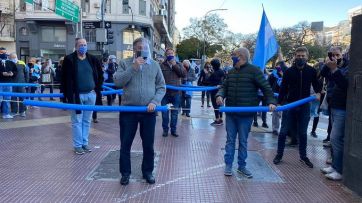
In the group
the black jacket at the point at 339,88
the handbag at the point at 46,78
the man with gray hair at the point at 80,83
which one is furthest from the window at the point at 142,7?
the black jacket at the point at 339,88

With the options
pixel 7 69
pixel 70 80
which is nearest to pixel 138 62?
pixel 70 80

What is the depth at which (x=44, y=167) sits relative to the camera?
256 inches

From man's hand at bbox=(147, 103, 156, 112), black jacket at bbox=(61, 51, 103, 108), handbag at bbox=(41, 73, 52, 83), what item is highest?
black jacket at bbox=(61, 51, 103, 108)

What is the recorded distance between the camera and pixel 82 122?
25.0 ft

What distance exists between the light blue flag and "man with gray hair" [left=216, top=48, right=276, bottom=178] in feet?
6.21

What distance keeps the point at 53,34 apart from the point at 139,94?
135 feet

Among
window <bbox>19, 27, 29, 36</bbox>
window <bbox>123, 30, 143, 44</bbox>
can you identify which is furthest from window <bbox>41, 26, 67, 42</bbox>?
window <bbox>123, 30, 143, 44</bbox>

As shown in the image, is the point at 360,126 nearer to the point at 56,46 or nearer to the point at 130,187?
the point at 130,187

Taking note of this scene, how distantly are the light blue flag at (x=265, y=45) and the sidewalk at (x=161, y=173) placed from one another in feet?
5.94

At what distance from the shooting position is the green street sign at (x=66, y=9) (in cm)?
1934

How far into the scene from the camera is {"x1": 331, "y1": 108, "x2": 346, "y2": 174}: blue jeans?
6.11 meters

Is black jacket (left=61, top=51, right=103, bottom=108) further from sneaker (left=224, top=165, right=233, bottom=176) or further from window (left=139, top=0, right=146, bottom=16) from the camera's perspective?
window (left=139, top=0, right=146, bottom=16)

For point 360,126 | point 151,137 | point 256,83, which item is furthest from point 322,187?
point 151,137

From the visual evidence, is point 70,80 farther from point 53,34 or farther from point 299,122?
point 53,34
